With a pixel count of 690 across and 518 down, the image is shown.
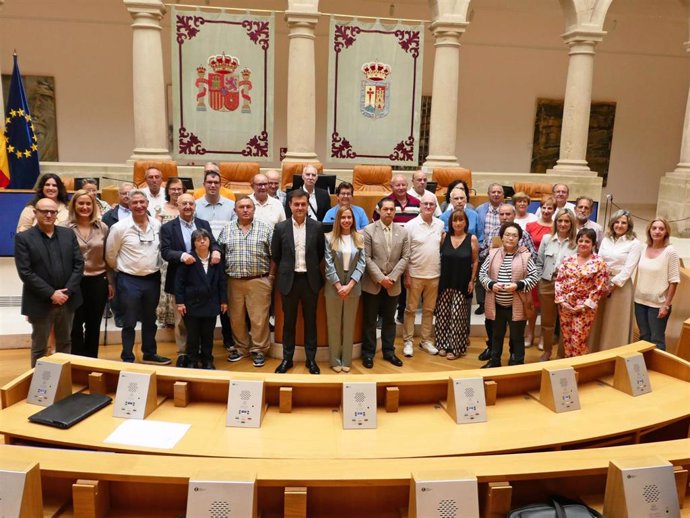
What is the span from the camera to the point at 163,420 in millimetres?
3268

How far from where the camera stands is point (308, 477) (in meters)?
2.33

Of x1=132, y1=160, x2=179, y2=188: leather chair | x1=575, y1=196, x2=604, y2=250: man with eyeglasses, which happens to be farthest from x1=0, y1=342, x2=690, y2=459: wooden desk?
x1=132, y1=160, x2=179, y2=188: leather chair

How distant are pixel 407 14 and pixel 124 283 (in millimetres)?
12658

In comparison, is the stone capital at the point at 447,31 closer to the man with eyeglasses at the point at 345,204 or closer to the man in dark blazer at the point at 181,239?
the man with eyeglasses at the point at 345,204

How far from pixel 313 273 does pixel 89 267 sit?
183 centimetres

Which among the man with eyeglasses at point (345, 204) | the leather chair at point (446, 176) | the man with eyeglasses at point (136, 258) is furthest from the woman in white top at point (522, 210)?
the leather chair at point (446, 176)

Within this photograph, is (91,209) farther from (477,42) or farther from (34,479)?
(477,42)

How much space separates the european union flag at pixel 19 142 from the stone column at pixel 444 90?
6824 mm

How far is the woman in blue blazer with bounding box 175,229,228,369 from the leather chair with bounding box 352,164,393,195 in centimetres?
523

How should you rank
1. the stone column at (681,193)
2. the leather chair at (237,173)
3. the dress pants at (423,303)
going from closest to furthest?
the dress pants at (423,303), the leather chair at (237,173), the stone column at (681,193)

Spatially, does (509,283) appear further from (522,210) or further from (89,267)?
(89,267)

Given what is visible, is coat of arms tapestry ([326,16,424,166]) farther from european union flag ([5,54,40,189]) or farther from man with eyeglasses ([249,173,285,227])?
man with eyeglasses ([249,173,285,227])

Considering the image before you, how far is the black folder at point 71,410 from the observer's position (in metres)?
3.13

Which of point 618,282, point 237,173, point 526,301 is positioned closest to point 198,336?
point 526,301
